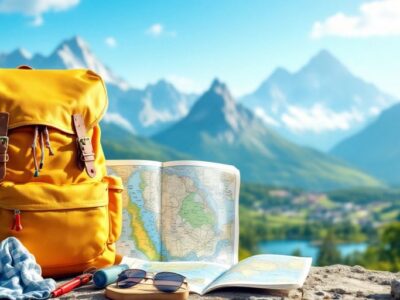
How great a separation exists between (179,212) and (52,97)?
141 cm

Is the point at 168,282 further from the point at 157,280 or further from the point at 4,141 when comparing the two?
the point at 4,141

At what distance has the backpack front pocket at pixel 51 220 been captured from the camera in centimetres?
444

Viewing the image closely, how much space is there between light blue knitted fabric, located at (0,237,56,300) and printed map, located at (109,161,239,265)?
1282mm

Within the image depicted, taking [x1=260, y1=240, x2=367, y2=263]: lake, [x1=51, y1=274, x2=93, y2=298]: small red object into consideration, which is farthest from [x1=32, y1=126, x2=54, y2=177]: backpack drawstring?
[x1=260, y1=240, x2=367, y2=263]: lake

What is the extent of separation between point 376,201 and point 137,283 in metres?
193

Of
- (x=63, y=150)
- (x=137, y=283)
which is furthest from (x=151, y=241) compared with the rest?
(x=137, y=283)

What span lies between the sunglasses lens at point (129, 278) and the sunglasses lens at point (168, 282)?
0.32 feet

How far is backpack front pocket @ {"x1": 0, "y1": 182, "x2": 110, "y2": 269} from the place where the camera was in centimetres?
444

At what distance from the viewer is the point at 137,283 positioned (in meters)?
3.85

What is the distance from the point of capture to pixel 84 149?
4.73 metres

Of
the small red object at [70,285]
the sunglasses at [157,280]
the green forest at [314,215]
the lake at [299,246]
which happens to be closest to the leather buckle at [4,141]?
the small red object at [70,285]

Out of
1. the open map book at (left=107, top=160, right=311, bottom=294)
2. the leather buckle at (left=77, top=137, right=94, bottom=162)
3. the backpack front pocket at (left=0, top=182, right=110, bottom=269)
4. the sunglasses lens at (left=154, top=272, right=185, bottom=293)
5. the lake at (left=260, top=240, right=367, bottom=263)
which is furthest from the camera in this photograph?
the lake at (left=260, top=240, right=367, bottom=263)

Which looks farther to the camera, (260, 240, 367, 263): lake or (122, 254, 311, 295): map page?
(260, 240, 367, 263): lake

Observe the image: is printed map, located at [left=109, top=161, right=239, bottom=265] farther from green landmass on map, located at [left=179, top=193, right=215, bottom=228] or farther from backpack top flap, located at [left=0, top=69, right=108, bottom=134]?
backpack top flap, located at [left=0, top=69, right=108, bottom=134]
